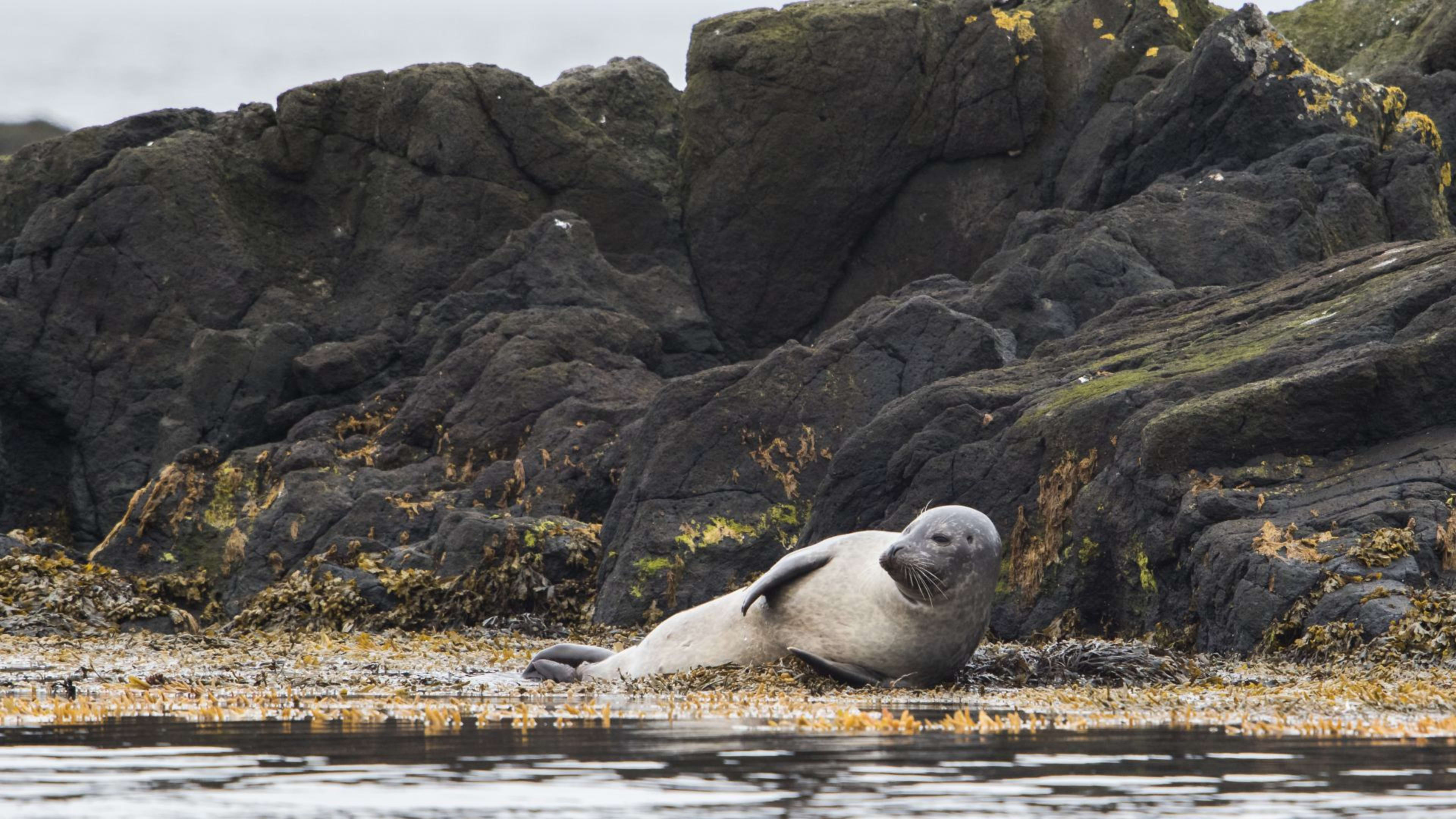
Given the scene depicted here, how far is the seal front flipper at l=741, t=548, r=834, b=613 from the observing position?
9.54 metres

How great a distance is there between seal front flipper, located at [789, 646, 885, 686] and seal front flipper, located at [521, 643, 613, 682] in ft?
7.10

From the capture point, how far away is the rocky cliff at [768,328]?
12117 mm

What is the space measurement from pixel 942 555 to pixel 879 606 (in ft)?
1.60

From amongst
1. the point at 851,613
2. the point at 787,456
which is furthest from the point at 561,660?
the point at 787,456

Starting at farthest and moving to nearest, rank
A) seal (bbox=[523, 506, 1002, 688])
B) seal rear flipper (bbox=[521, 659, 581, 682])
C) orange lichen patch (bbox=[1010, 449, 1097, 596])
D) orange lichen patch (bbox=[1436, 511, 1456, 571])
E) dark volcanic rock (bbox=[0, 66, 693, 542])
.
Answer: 1. dark volcanic rock (bbox=[0, 66, 693, 542])
2. orange lichen patch (bbox=[1010, 449, 1097, 596])
3. seal rear flipper (bbox=[521, 659, 581, 682])
4. orange lichen patch (bbox=[1436, 511, 1456, 571])
5. seal (bbox=[523, 506, 1002, 688])

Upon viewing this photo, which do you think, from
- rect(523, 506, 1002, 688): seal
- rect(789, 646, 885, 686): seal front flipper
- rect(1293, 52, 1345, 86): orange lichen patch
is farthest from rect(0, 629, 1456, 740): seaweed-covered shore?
rect(1293, 52, 1345, 86): orange lichen patch

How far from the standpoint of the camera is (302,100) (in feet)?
93.5

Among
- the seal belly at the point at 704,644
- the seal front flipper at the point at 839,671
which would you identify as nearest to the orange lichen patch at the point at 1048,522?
the seal belly at the point at 704,644

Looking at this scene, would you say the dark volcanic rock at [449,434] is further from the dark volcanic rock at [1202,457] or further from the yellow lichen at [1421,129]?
the yellow lichen at [1421,129]

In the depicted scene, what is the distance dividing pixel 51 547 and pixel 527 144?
10.3 meters

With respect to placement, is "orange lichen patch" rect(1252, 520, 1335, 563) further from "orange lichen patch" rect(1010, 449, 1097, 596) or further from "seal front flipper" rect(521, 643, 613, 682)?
"seal front flipper" rect(521, 643, 613, 682)

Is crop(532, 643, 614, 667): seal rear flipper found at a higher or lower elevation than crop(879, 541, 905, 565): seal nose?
lower

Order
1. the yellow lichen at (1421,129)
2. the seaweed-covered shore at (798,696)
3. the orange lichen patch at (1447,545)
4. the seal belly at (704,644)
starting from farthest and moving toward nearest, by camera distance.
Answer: the yellow lichen at (1421,129) → the orange lichen patch at (1447,545) → the seal belly at (704,644) → the seaweed-covered shore at (798,696)

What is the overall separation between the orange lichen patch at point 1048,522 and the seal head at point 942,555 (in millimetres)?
3578
